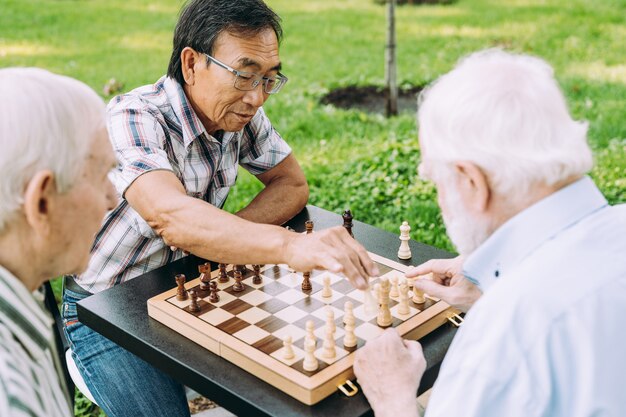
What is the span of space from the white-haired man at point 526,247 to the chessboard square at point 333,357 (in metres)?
0.40

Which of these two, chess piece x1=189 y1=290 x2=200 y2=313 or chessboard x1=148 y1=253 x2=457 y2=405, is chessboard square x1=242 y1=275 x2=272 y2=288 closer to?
chessboard x1=148 y1=253 x2=457 y2=405

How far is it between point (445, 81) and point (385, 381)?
0.76m

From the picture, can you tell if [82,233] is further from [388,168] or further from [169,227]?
[388,168]

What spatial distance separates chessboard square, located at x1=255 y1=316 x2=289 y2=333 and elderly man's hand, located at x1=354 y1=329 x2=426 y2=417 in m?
0.29

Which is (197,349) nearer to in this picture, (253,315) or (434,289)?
(253,315)

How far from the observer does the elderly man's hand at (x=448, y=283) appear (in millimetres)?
2275

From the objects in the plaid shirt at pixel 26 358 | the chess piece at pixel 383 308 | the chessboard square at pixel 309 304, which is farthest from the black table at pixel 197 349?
the plaid shirt at pixel 26 358

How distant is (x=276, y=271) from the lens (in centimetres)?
255

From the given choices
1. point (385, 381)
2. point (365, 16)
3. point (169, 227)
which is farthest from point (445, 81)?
point (365, 16)

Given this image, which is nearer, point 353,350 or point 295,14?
point 353,350

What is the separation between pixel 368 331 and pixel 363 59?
6.41 metres

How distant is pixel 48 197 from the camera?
152cm

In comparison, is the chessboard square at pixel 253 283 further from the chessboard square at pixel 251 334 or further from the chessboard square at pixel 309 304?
the chessboard square at pixel 251 334

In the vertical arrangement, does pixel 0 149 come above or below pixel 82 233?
above
